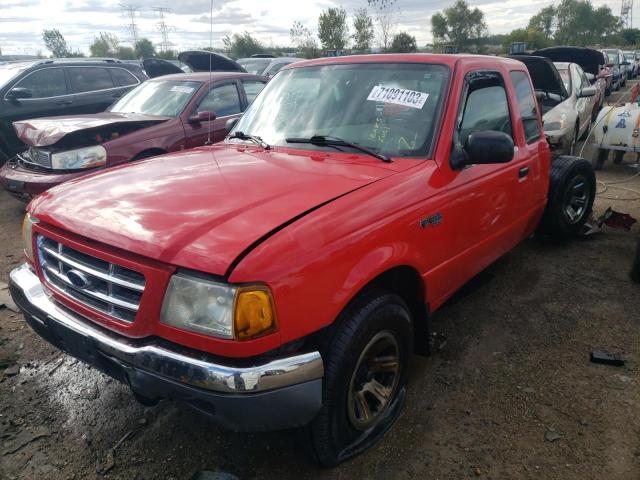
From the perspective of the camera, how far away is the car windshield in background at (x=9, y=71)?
760 cm

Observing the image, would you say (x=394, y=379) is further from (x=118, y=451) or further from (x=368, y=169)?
(x=118, y=451)

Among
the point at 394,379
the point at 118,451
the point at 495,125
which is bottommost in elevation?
the point at 118,451

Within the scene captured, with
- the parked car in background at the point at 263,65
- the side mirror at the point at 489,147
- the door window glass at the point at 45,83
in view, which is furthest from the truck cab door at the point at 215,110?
the parked car in background at the point at 263,65

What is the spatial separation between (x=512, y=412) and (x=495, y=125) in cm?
188

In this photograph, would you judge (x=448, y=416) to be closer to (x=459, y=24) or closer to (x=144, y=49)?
(x=459, y=24)

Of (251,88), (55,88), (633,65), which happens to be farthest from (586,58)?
(633,65)

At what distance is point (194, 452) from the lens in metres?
2.40

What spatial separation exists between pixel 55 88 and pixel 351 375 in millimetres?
8174

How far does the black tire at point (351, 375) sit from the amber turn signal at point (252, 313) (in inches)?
14.8

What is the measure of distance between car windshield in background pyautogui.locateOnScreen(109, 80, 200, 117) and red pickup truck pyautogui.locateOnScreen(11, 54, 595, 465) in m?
3.31

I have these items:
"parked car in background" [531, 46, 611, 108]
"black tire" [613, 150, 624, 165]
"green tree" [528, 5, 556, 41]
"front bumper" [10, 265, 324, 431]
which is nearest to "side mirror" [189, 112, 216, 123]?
"front bumper" [10, 265, 324, 431]

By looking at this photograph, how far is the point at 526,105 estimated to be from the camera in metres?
3.69

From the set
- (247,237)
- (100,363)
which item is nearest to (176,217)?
(247,237)

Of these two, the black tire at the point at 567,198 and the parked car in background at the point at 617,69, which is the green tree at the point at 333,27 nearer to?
the parked car in background at the point at 617,69
